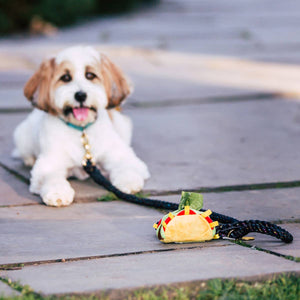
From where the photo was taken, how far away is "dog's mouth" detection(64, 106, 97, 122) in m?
4.52

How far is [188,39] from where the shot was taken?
13.2 metres

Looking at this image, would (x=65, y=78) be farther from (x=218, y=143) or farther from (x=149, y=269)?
(x=149, y=269)

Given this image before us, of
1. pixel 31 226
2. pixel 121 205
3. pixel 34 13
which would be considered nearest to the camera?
pixel 31 226

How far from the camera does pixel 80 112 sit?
4543mm

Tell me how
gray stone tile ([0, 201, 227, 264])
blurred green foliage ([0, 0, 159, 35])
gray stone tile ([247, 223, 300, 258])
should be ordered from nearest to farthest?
1. gray stone tile ([247, 223, 300, 258])
2. gray stone tile ([0, 201, 227, 264])
3. blurred green foliage ([0, 0, 159, 35])

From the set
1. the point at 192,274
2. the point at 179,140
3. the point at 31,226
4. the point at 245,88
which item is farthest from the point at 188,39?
the point at 192,274

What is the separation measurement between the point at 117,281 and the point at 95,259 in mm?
367

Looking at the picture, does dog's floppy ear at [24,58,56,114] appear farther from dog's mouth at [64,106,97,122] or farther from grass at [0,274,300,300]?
grass at [0,274,300,300]

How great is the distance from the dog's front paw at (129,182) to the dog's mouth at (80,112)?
45cm

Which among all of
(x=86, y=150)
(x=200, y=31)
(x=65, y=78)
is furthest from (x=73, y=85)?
(x=200, y=31)

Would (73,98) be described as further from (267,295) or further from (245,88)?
(245,88)

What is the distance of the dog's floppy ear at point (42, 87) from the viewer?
14.6 feet

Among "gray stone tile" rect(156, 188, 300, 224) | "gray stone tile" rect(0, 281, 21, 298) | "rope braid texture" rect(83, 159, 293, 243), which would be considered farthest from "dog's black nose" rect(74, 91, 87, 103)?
"gray stone tile" rect(0, 281, 21, 298)

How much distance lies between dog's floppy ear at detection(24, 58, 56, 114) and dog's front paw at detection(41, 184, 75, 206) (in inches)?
23.4
